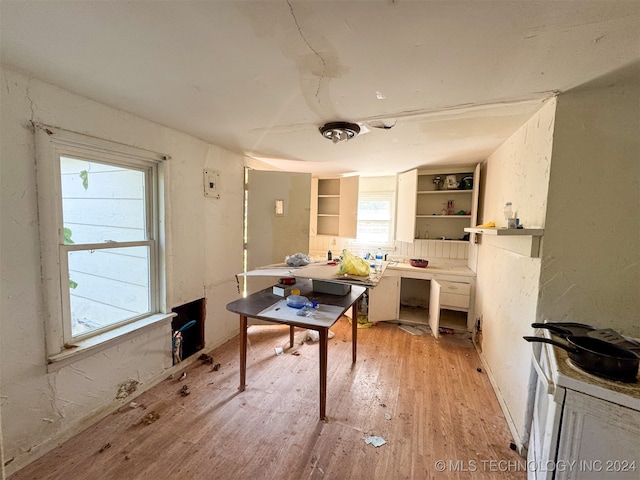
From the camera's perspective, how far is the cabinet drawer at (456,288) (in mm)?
3074

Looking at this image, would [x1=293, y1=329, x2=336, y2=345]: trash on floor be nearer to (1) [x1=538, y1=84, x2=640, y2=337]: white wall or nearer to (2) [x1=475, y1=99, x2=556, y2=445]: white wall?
(2) [x1=475, y1=99, x2=556, y2=445]: white wall

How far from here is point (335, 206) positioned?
4.25 meters

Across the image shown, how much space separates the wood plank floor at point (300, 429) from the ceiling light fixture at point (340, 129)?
205cm

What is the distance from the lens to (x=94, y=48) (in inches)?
44.4

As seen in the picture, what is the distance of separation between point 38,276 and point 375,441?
88.7 inches

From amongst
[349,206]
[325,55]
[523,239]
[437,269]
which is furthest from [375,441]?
[349,206]

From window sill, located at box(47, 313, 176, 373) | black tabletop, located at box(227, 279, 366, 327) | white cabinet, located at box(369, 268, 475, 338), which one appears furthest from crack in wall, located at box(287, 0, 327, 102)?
white cabinet, located at box(369, 268, 475, 338)

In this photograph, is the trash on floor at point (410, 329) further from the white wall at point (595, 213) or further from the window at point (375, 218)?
the white wall at point (595, 213)

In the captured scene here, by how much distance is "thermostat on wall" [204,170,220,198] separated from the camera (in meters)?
2.55

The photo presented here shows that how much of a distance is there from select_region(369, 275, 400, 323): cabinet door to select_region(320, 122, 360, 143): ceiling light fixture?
2.08m

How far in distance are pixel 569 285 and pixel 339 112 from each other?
1.70m

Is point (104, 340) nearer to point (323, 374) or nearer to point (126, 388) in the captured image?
point (126, 388)

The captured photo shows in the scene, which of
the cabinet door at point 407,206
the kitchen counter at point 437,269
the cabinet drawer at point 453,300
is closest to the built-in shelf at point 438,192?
the cabinet door at point 407,206

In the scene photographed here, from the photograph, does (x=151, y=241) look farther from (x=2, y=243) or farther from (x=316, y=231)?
(x=316, y=231)
